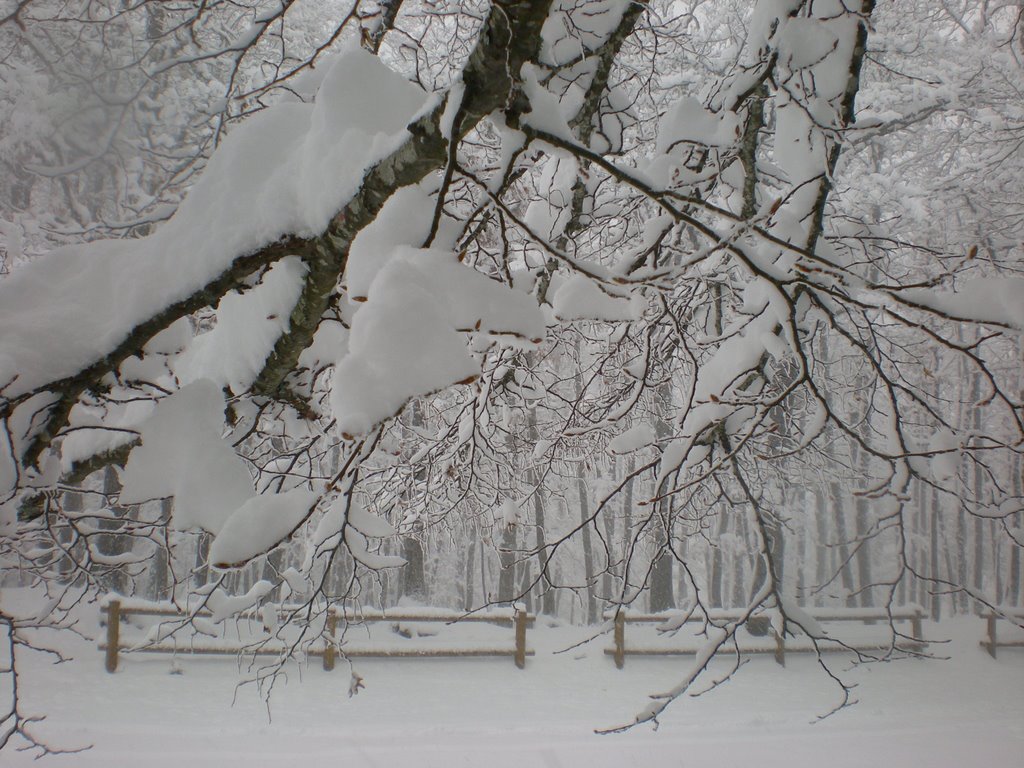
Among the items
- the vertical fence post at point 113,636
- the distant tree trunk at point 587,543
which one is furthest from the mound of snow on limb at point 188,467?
the distant tree trunk at point 587,543

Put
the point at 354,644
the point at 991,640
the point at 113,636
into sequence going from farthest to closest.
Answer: the point at 991,640 < the point at 354,644 < the point at 113,636

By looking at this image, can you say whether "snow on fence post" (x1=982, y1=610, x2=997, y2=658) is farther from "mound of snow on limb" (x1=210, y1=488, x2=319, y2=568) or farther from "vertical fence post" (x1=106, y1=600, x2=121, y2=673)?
"vertical fence post" (x1=106, y1=600, x2=121, y2=673)

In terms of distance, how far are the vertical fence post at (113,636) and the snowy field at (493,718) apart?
143mm

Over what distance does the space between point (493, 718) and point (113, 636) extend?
18.4ft

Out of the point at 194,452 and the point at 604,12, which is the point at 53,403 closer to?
the point at 194,452

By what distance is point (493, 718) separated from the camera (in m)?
7.52

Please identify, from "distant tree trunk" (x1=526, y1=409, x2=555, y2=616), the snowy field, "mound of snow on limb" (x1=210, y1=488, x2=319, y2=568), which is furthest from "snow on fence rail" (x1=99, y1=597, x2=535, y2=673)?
"mound of snow on limb" (x1=210, y1=488, x2=319, y2=568)

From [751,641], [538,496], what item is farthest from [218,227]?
[751,641]

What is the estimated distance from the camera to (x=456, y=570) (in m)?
25.3

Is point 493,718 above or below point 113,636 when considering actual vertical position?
below

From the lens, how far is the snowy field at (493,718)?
627 centimetres

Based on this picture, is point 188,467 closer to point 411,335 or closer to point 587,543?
point 411,335

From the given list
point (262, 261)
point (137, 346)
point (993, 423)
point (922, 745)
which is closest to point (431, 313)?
point (262, 261)

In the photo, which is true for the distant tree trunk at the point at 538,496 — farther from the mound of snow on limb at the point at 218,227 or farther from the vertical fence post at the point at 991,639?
the vertical fence post at the point at 991,639
